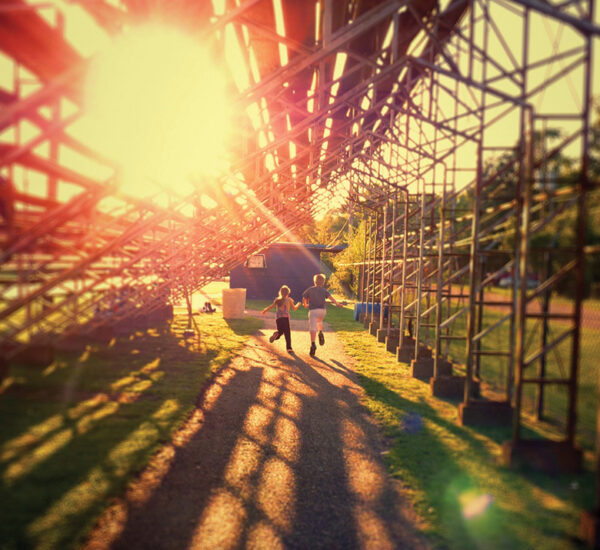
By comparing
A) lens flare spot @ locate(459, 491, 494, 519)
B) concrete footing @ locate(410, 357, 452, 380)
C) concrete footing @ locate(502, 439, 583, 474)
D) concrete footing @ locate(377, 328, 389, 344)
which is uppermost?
concrete footing @ locate(502, 439, 583, 474)

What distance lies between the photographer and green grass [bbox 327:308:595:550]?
3.37 metres

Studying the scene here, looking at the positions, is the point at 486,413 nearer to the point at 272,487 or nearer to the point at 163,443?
the point at 272,487

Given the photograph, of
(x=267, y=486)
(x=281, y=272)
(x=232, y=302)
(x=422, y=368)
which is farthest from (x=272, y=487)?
(x=281, y=272)

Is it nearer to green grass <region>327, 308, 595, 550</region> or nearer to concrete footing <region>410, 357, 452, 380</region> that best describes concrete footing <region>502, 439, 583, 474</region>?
green grass <region>327, 308, 595, 550</region>

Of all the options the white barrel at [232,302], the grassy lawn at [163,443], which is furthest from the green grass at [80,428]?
the white barrel at [232,302]

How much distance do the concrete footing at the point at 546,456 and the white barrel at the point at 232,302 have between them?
14116mm

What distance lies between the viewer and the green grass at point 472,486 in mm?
3369

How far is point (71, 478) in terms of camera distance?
402cm

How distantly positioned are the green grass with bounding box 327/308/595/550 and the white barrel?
11.7m

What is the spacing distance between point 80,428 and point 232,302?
12317 millimetres

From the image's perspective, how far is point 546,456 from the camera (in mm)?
4395

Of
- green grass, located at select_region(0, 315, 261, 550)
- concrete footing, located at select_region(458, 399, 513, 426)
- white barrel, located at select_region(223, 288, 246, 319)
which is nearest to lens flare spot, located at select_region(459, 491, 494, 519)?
concrete footing, located at select_region(458, 399, 513, 426)

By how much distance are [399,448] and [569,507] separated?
1831 millimetres

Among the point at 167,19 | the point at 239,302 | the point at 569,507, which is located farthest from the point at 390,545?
the point at 239,302
